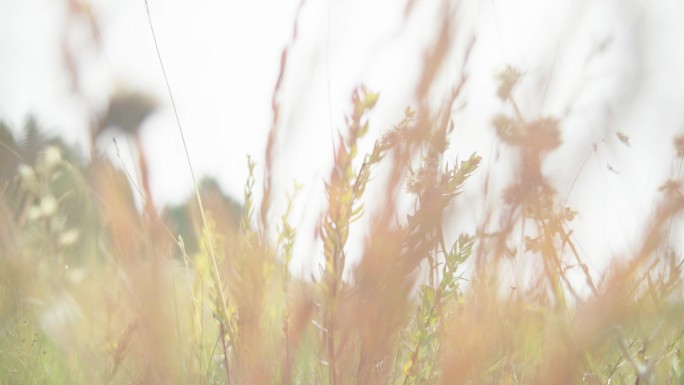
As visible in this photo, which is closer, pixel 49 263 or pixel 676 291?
pixel 676 291

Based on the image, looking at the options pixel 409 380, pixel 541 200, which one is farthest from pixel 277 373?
pixel 541 200

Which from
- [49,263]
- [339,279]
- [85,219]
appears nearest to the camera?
[339,279]

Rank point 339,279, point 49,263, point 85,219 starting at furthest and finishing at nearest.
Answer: point 85,219, point 49,263, point 339,279

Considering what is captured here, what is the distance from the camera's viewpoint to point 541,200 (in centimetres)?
58

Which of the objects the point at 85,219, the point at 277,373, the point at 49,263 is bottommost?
the point at 277,373

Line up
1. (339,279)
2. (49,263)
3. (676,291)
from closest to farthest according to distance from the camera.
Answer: (339,279) < (676,291) < (49,263)

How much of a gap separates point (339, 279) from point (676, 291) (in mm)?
313

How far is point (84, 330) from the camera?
63 cm

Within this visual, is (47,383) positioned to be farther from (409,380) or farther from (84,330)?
(409,380)

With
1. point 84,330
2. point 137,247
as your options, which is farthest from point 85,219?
point 137,247

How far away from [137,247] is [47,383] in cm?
54

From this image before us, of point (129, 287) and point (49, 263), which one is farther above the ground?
point (49, 263)

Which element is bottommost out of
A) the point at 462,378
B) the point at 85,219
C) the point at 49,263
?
the point at 462,378

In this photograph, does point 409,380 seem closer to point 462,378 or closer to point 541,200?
point 462,378
